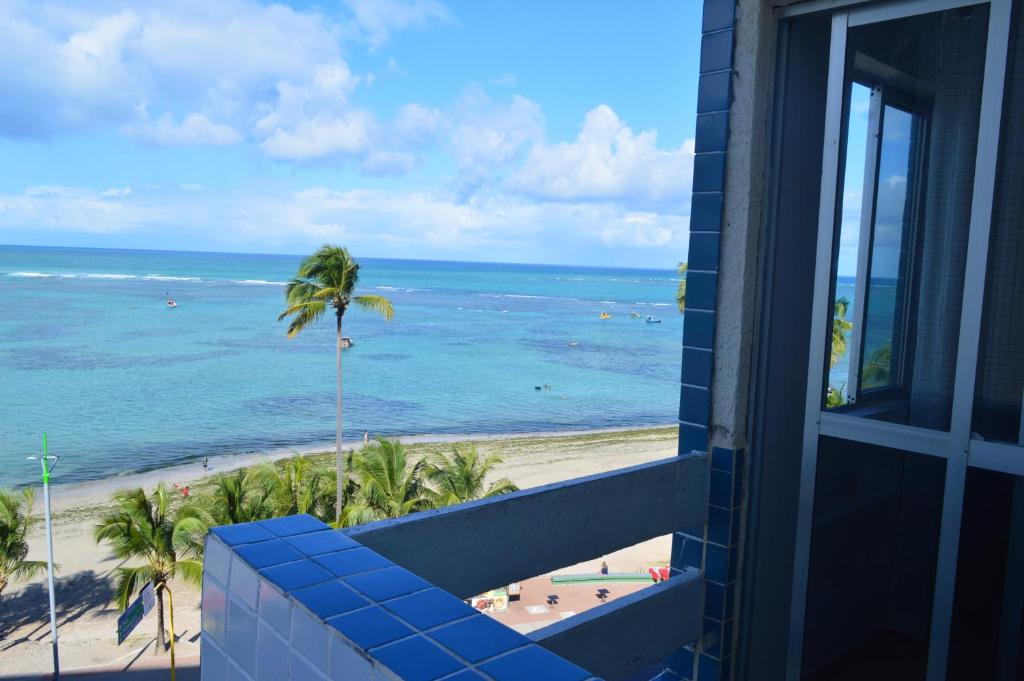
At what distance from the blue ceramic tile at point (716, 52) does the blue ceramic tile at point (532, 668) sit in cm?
309

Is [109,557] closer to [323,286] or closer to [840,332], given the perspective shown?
[323,286]

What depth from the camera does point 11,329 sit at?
58.3m

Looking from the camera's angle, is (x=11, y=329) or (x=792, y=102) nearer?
(x=792, y=102)

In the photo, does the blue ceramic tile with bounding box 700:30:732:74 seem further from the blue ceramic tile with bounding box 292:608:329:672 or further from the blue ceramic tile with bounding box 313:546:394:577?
the blue ceramic tile with bounding box 292:608:329:672

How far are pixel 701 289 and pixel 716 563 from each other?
1348 mm

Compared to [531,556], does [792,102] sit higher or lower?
higher

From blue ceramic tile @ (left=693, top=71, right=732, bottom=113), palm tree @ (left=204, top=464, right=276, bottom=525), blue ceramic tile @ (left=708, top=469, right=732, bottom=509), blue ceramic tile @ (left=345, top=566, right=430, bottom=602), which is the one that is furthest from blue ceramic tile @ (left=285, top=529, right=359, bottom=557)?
palm tree @ (left=204, top=464, right=276, bottom=525)

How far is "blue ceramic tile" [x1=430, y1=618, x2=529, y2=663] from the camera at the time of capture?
1.29 metres

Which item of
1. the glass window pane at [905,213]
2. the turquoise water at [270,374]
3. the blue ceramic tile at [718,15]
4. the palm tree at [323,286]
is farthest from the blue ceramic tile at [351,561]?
the turquoise water at [270,374]

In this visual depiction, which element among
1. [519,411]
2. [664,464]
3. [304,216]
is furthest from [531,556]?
[304,216]

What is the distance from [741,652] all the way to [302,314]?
56.6 feet

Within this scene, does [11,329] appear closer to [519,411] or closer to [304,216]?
[519,411]

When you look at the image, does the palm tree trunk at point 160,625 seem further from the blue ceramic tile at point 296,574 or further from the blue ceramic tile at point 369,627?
the blue ceramic tile at point 369,627

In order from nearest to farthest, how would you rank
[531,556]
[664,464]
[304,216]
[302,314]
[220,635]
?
1. [220,635]
2. [531,556]
3. [664,464]
4. [302,314]
5. [304,216]
